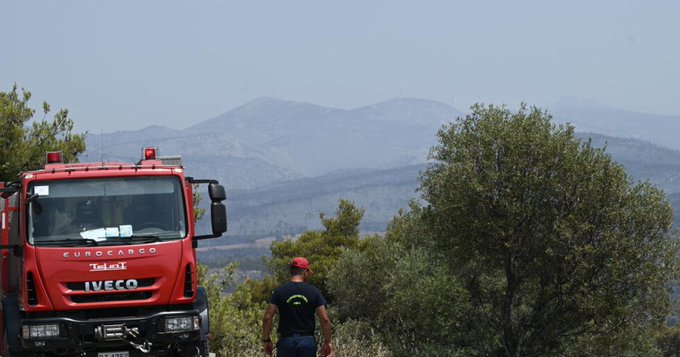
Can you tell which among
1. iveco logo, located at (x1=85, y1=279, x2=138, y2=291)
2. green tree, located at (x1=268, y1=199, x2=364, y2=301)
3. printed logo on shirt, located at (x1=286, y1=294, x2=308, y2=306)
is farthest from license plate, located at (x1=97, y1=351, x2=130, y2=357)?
green tree, located at (x1=268, y1=199, x2=364, y2=301)

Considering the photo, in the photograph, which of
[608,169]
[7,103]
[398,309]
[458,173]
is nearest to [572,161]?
[608,169]

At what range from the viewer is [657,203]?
29.5 meters

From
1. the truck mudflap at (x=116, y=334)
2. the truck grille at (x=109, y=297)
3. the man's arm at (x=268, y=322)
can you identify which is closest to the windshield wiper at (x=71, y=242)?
the truck grille at (x=109, y=297)

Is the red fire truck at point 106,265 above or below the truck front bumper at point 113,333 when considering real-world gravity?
above

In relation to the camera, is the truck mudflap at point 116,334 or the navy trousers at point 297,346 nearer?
Answer: the navy trousers at point 297,346

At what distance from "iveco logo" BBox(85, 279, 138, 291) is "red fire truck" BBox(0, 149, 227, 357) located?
0.01 meters

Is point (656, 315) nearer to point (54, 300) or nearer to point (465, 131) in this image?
point (465, 131)

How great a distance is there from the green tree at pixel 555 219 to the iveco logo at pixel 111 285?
1809 centimetres

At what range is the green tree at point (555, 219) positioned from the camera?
97.6 feet

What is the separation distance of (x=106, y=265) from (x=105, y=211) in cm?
80

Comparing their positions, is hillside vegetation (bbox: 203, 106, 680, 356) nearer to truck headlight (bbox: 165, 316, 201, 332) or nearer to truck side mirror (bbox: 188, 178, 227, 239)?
Result: truck side mirror (bbox: 188, 178, 227, 239)

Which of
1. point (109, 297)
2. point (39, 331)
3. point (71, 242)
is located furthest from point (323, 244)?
point (39, 331)

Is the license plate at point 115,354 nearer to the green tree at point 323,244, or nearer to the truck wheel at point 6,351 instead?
the truck wheel at point 6,351

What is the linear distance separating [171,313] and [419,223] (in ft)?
66.4
